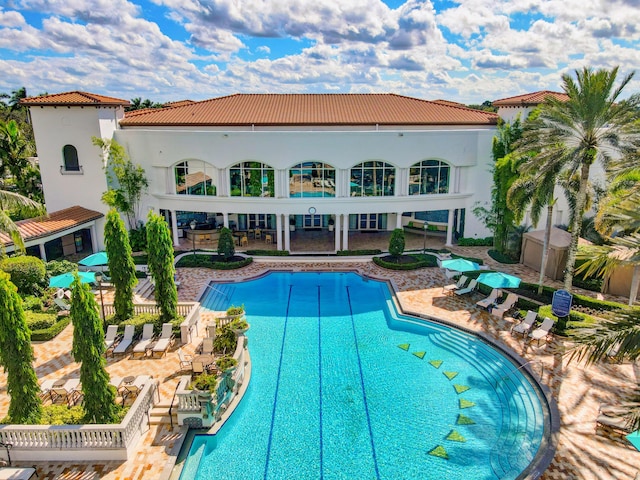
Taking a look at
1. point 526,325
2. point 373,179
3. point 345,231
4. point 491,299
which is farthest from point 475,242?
point 526,325

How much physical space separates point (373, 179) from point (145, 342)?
19.0 meters

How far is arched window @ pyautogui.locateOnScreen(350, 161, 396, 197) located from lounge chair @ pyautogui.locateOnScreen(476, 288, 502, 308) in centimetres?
1143

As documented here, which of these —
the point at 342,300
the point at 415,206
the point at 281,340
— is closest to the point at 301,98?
the point at 415,206

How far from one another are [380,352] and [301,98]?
26.6 meters

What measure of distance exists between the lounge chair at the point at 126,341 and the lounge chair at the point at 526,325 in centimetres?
1632

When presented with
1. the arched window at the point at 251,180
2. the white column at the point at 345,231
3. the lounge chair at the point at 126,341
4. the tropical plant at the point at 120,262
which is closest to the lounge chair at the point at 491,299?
the white column at the point at 345,231

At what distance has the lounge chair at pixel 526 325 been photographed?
63.7ft

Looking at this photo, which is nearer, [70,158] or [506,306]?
[506,306]

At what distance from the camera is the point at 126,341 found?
18719mm

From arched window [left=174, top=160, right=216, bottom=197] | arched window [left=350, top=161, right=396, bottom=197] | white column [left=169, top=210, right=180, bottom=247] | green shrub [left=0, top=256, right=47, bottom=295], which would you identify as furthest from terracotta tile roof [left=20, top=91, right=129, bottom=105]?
arched window [left=350, top=161, right=396, bottom=197]

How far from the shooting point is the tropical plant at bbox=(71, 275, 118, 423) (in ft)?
40.0

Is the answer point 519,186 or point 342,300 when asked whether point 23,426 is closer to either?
point 342,300

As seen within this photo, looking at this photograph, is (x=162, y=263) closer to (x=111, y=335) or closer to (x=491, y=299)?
(x=111, y=335)

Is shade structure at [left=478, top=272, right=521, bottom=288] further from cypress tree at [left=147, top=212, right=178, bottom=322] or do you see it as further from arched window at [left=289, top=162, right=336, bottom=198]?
cypress tree at [left=147, top=212, right=178, bottom=322]
